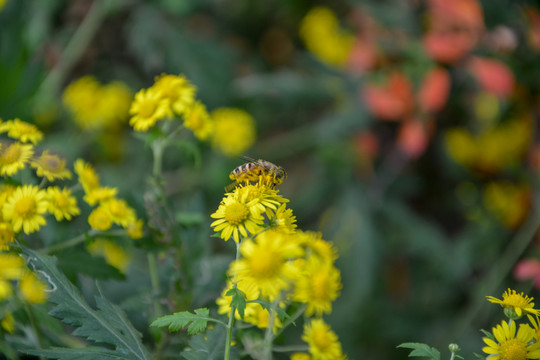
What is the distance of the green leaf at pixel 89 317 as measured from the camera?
0.62m

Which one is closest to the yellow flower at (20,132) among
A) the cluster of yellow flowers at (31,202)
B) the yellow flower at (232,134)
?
the cluster of yellow flowers at (31,202)

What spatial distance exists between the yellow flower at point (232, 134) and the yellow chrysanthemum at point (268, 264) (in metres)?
1.37

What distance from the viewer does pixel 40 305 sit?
0.76m

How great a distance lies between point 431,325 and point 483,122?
2.83 feet

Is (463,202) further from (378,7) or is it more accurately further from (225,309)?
(225,309)

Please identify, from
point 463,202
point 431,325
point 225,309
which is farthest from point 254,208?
point 463,202

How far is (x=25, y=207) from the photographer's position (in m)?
0.67

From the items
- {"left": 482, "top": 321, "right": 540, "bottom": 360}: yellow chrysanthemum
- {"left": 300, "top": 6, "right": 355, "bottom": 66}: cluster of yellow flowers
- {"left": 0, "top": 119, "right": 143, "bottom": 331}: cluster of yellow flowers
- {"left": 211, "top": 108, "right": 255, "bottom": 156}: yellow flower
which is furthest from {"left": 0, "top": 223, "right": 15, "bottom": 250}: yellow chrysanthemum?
{"left": 300, "top": 6, "right": 355, "bottom": 66}: cluster of yellow flowers

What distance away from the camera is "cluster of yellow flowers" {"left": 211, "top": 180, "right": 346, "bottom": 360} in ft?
1.81

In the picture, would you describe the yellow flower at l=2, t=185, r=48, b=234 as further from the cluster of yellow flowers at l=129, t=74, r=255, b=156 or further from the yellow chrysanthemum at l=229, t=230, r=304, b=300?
the yellow chrysanthemum at l=229, t=230, r=304, b=300

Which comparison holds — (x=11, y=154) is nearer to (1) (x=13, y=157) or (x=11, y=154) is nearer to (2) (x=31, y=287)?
(1) (x=13, y=157)

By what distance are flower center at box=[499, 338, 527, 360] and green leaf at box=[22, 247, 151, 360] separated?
0.45 m

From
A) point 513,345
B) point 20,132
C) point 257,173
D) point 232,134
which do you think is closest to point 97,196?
point 20,132

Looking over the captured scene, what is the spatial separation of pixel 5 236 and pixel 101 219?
15cm
